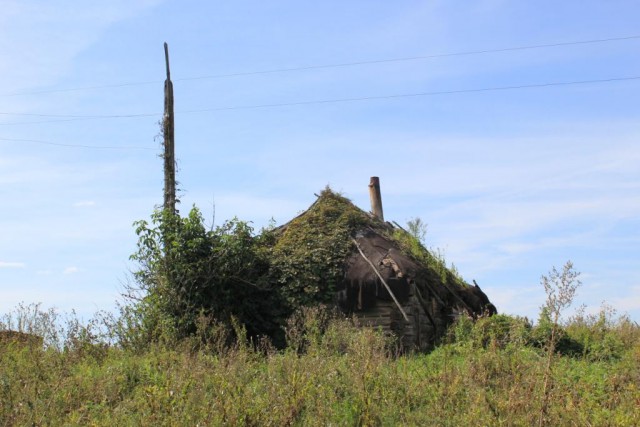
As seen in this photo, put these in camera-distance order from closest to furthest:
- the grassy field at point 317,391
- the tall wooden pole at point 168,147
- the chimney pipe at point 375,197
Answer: the grassy field at point 317,391 < the tall wooden pole at point 168,147 < the chimney pipe at point 375,197

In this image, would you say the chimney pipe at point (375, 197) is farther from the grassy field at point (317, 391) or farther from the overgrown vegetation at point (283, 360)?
the grassy field at point (317, 391)

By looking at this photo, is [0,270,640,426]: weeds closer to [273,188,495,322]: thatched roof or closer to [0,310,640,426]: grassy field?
[0,310,640,426]: grassy field

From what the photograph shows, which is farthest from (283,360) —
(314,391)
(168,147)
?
(168,147)

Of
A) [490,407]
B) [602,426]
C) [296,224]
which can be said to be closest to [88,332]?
[296,224]

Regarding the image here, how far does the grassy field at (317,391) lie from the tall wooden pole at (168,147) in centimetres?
668

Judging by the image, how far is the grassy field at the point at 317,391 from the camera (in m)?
7.55

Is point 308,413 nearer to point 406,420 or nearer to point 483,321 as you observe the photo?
point 406,420

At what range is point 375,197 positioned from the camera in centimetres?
2133

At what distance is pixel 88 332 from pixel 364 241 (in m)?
7.15

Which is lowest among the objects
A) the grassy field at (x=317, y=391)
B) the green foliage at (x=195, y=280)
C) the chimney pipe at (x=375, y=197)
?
the grassy field at (x=317, y=391)

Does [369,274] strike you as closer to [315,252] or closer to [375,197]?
[315,252]

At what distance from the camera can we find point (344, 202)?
1945 centimetres

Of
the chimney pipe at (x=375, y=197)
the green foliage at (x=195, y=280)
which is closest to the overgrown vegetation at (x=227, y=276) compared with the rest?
the green foliage at (x=195, y=280)

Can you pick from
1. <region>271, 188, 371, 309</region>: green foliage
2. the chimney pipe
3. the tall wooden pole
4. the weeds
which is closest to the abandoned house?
<region>271, 188, 371, 309</region>: green foliage
